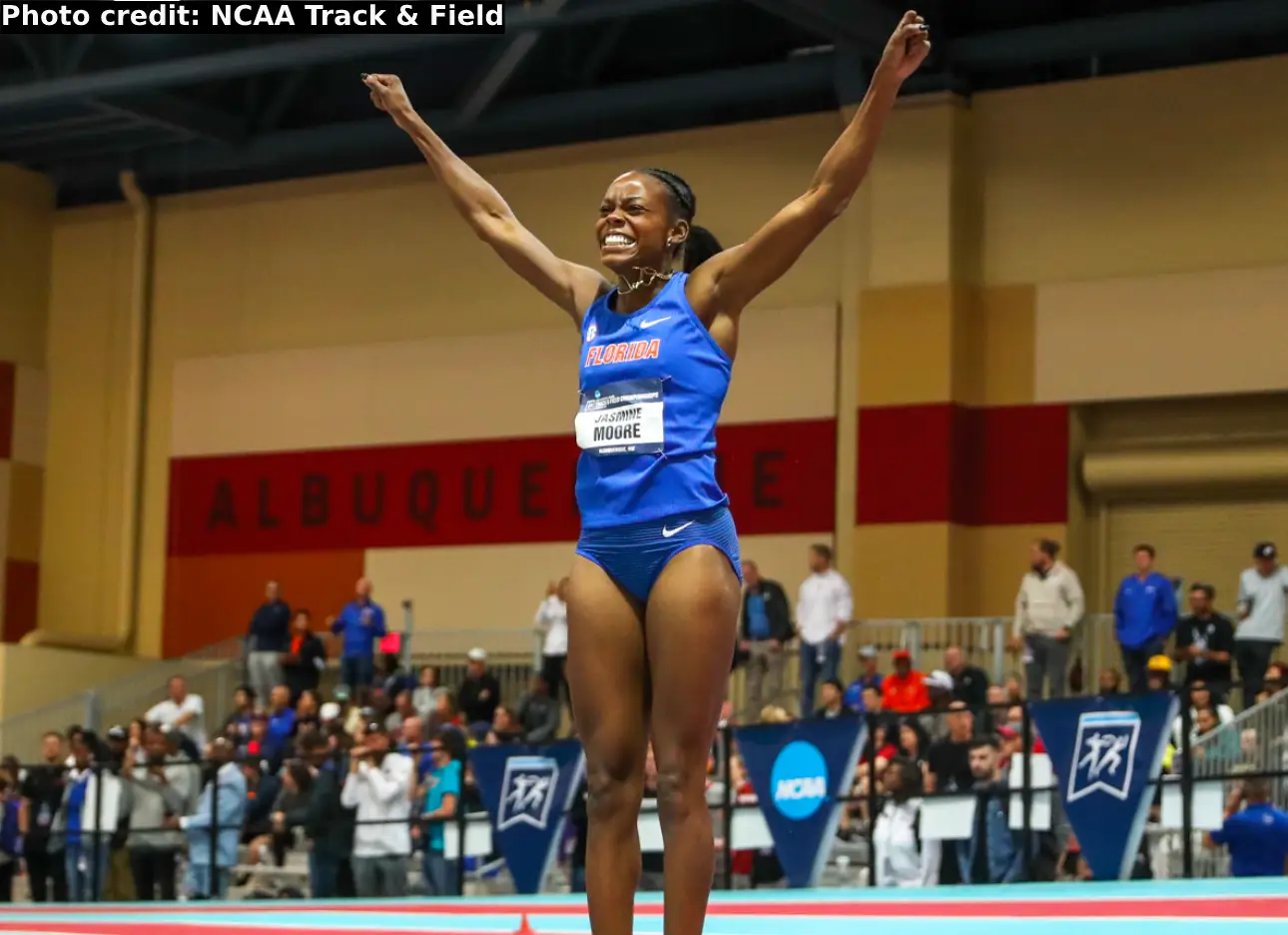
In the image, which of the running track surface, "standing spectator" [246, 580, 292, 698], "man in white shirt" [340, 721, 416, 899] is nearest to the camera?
the running track surface

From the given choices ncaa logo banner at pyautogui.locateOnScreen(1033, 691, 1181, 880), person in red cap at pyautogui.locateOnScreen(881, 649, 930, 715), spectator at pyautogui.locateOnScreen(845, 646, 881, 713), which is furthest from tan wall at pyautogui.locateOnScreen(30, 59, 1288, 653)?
ncaa logo banner at pyautogui.locateOnScreen(1033, 691, 1181, 880)

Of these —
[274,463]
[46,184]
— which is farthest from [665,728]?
[46,184]

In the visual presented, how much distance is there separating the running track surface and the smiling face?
9.32 feet

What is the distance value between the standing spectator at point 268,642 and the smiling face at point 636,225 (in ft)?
65.5

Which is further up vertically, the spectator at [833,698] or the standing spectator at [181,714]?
the spectator at [833,698]

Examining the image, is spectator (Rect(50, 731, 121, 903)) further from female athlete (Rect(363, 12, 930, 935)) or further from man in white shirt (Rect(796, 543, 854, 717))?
female athlete (Rect(363, 12, 930, 935))

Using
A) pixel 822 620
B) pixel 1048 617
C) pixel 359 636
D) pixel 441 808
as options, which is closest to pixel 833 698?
pixel 1048 617

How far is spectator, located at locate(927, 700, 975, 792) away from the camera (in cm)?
1338

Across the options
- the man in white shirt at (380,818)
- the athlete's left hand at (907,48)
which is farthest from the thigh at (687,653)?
the man in white shirt at (380,818)

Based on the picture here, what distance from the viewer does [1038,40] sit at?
22.5 meters

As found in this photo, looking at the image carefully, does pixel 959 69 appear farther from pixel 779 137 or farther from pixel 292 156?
pixel 292 156

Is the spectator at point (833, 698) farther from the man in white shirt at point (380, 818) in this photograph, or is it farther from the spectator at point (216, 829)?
the spectator at point (216, 829)

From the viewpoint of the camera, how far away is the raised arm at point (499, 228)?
17.9 feet

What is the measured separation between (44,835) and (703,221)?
1046 cm
